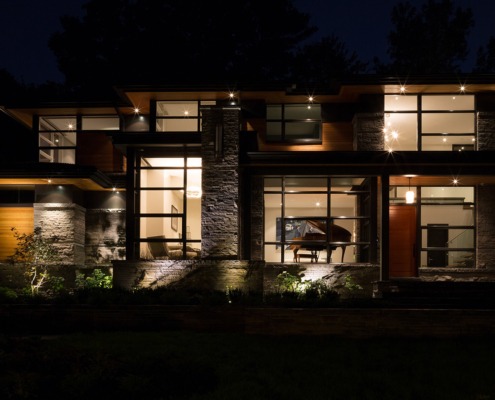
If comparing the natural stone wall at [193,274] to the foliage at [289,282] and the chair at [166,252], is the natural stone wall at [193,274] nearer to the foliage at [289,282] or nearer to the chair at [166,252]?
the chair at [166,252]

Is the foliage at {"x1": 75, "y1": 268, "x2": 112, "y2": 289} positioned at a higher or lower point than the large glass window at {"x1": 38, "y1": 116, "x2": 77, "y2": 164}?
lower

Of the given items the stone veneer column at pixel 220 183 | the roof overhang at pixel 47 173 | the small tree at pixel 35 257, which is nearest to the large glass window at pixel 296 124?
the stone veneer column at pixel 220 183

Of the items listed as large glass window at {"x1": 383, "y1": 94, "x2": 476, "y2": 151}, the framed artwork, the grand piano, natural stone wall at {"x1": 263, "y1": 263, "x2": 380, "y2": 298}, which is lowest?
natural stone wall at {"x1": 263, "y1": 263, "x2": 380, "y2": 298}

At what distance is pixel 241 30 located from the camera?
119ft

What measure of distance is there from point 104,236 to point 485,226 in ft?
39.0

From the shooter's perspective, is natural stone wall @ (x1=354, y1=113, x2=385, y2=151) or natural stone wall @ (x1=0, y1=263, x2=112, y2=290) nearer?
natural stone wall @ (x1=0, y1=263, x2=112, y2=290)

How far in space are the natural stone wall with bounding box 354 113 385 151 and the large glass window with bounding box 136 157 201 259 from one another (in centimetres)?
504

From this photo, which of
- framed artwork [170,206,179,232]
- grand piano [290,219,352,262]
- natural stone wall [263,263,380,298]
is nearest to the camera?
natural stone wall [263,263,380,298]

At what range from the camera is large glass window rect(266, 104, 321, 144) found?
1967 centimetres

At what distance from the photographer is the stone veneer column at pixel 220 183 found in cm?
1602


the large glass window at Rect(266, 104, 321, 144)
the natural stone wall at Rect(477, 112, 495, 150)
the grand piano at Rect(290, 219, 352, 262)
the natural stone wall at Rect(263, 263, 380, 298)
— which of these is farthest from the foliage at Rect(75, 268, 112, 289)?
the natural stone wall at Rect(477, 112, 495, 150)

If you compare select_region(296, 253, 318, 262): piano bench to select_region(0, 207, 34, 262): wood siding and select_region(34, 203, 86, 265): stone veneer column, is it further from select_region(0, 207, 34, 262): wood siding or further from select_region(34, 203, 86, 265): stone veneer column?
select_region(0, 207, 34, 262): wood siding

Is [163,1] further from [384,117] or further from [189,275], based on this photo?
[189,275]

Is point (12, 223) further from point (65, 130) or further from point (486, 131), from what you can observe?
point (486, 131)
